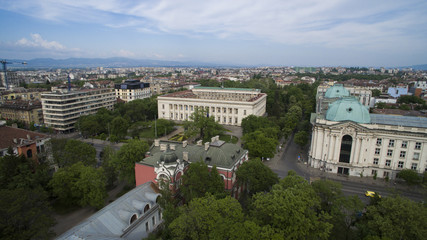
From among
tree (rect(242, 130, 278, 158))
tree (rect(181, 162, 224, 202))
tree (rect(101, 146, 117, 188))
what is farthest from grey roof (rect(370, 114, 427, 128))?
tree (rect(101, 146, 117, 188))

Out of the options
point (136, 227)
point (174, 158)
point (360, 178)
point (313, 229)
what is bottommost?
point (360, 178)

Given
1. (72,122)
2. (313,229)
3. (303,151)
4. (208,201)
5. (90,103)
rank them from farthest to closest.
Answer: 1. (90,103)
2. (72,122)
3. (303,151)
4. (208,201)
5. (313,229)

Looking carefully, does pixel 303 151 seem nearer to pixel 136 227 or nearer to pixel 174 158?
pixel 174 158

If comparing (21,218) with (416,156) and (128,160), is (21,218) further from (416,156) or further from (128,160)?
(416,156)

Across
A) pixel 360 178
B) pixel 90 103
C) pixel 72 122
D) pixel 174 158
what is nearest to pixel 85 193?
pixel 174 158

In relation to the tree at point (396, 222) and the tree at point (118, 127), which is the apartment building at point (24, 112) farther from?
the tree at point (396, 222)

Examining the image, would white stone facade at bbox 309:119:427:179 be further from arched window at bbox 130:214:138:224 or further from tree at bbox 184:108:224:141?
arched window at bbox 130:214:138:224
